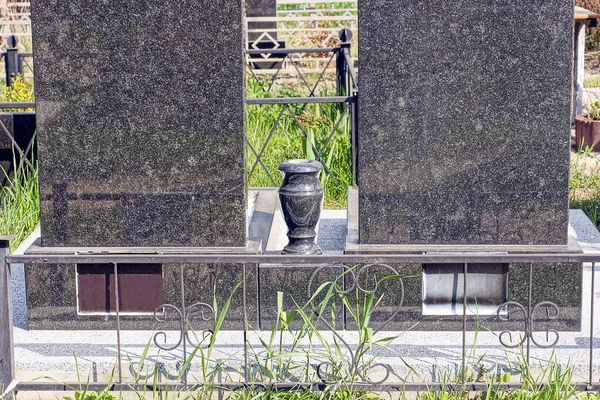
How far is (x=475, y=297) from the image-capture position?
4926 mm

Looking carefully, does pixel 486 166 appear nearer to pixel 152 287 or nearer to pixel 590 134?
pixel 152 287

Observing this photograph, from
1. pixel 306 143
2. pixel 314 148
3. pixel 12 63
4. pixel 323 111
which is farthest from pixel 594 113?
pixel 12 63

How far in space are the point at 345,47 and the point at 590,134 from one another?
2558mm

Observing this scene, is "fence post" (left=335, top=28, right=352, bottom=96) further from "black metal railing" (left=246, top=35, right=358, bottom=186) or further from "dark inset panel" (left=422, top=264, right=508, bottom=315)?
"dark inset panel" (left=422, top=264, right=508, bottom=315)

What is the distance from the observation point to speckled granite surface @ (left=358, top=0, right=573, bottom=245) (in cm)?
474

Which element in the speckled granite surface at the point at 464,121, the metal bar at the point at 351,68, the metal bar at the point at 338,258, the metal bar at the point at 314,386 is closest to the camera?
the metal bar at the point at 338,258

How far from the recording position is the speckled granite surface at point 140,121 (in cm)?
478

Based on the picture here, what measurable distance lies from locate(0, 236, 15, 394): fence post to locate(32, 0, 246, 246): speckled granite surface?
0.97 metres

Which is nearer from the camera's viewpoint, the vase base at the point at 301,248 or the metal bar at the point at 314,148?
the vase base at the point at 301,248

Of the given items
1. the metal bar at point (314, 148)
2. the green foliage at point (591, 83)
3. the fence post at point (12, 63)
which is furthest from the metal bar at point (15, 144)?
the green foliage at point (591, 83)

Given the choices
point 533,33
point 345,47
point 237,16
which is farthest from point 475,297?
point 345,47

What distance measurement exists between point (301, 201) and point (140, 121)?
0.84m

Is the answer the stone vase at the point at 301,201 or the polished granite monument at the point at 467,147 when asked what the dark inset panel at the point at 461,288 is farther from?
the stone vase at the point at 301,201

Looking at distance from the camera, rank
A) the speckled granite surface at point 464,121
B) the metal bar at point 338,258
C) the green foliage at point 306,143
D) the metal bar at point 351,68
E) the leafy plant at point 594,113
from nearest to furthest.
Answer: the metal bar at point 338,258 → the speckled granite surface at point 464,121 → the green foliage at point 306,143 → the metal bar at point 351,68 → the leafy plant at point 594,113
